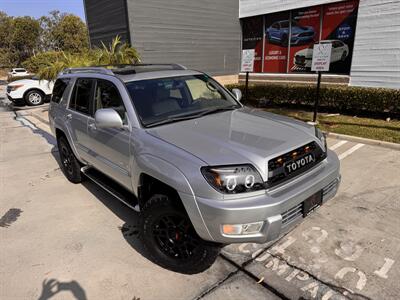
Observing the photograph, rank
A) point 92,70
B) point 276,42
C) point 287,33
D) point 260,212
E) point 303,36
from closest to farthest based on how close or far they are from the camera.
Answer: point 260,212, point 92,70, point 303,36, point 287,33, point 276,42

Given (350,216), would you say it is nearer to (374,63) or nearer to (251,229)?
(251,229)

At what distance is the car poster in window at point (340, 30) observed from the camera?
10852mm

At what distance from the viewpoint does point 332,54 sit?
37.6 feet

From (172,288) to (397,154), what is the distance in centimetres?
508

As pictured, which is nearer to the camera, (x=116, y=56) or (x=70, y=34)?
(x=116, y=56)

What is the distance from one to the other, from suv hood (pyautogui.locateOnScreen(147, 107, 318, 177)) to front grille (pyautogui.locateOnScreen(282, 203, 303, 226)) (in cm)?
38

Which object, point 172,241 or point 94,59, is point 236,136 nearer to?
point 172,241

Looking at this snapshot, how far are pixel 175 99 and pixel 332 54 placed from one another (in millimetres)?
9771

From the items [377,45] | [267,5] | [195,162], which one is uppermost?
[267,5]

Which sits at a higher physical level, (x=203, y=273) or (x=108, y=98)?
(x=108, y=98)

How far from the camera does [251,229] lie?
238cm

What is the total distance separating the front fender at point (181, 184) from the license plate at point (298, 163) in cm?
83

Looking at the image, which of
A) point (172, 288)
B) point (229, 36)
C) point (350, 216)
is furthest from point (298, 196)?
point (229, 36)

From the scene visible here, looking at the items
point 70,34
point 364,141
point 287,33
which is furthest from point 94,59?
point 70,34
